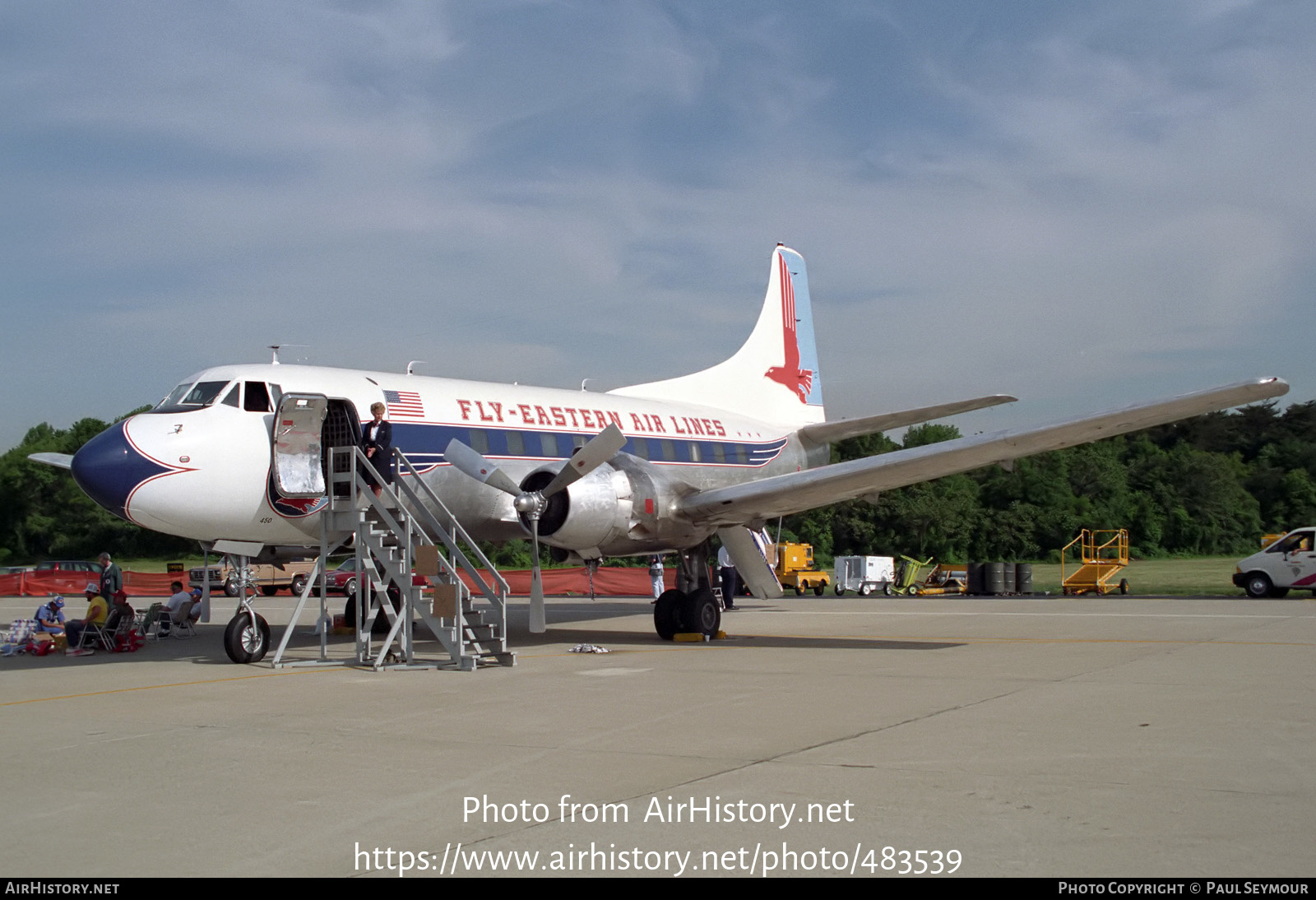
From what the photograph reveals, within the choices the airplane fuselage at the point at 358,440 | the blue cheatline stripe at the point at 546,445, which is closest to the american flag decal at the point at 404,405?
the airplane fuselage at the point at 358,440

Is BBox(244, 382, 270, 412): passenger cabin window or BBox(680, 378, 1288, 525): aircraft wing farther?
BBox(244, 382, 270, 412): passenger cabin window

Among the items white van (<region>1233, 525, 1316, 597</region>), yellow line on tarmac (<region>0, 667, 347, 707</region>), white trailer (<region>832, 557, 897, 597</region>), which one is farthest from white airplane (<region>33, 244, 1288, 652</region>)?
white trailer (<region>832, 557, 897, 597</region>)

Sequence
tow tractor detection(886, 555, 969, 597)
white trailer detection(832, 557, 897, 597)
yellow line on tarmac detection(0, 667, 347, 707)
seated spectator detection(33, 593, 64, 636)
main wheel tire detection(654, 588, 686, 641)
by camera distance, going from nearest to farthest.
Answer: yellow line on tarmac detection(0, 667, 347, 707)
seated spectator detection(33, 593, 64, 636)
main wheel tire detection(654, 588, 686, 641)
tow tractor detection(886, 555, 969, 597)
white trailer detection(832, 557, 897, 597)

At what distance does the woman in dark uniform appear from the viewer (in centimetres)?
1309

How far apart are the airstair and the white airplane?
615 millimetres

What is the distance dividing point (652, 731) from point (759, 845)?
2.97m

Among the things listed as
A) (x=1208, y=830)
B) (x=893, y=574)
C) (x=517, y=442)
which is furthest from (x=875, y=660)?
(x=893, y=574)

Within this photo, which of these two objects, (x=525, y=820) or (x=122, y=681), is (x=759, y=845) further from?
(x=122, y=681)

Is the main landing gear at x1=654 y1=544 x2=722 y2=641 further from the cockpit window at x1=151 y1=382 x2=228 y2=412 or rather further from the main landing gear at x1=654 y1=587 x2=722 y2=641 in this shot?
the cockpit window at x1=151 y1=382 x2=228 y2=412

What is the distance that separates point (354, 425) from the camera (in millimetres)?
13883

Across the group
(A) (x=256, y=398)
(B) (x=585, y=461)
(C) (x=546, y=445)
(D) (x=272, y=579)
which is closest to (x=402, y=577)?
(B) (x=585, y=461)

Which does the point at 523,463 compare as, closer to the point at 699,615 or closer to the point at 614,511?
the point at 614,511

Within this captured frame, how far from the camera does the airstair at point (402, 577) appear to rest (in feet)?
39.3
